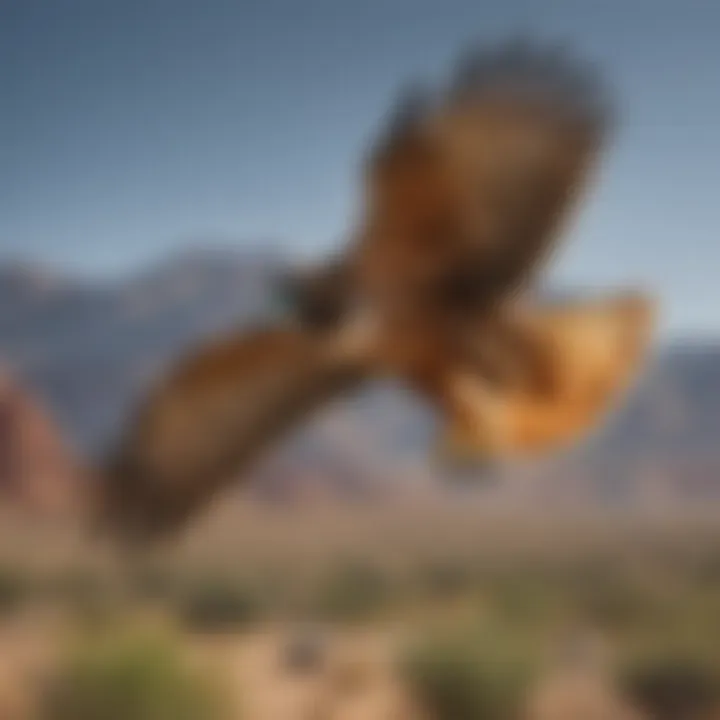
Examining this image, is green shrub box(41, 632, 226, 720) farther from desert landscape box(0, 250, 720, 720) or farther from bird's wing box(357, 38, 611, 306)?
bird's wing box(357, 38, 611, 306)

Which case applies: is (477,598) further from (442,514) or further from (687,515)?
(687,515)

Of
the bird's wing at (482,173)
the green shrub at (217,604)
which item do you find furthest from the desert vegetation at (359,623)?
the bird's wing at (482,173)

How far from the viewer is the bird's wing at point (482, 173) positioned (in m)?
1.37

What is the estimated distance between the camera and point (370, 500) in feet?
4.91

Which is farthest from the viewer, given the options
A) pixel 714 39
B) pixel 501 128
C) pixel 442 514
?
pixel 714 39

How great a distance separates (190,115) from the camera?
159 centimetres

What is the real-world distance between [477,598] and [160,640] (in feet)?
1.06

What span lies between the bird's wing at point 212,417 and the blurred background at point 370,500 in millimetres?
25

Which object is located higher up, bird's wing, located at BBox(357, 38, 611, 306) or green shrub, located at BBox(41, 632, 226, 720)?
bird's wing, located at BBox(357, 38, 611, 306)

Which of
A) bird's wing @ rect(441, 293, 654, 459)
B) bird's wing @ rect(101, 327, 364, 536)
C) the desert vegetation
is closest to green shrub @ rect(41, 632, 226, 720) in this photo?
the desert vegetation

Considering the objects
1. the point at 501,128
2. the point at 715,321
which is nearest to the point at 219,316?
the point at 501,128

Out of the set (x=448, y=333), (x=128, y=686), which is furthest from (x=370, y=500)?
(x=128, y=686)

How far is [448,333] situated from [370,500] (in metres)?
0.19

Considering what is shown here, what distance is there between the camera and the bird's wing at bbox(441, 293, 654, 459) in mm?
1430
